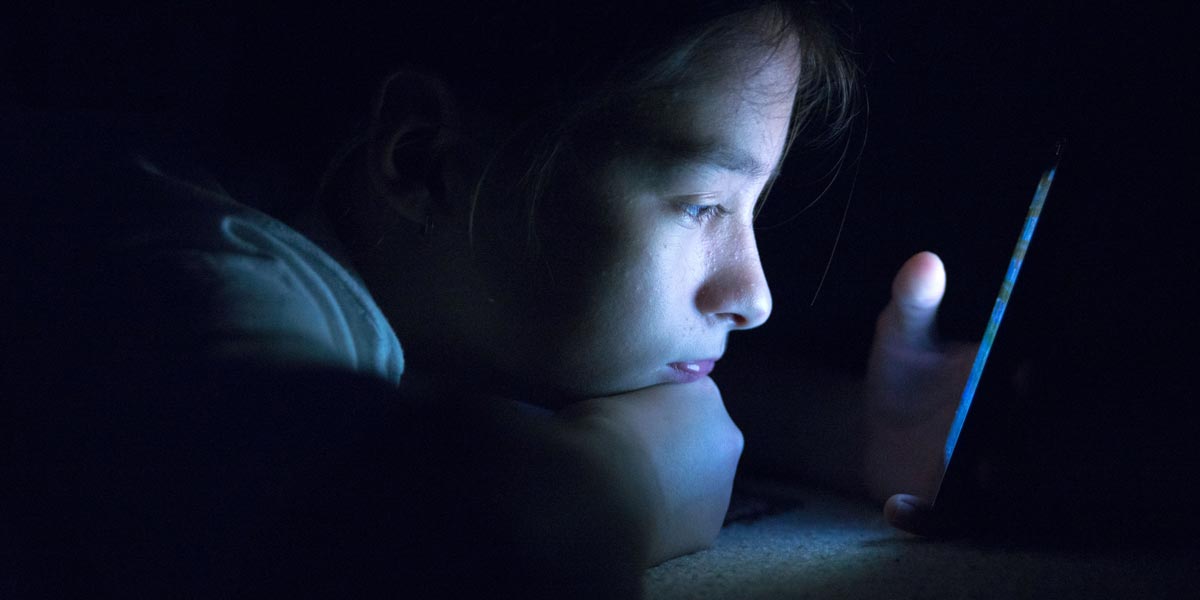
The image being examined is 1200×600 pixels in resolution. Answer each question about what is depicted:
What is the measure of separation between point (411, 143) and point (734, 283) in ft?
0.86

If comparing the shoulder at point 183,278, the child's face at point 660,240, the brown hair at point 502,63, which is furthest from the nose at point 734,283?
the shoulder at point 183,278

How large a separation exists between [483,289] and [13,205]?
30 centimetres

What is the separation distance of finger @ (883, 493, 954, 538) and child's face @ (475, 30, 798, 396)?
0.60 ft

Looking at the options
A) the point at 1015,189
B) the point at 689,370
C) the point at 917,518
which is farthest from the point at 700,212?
the point at 1015,189

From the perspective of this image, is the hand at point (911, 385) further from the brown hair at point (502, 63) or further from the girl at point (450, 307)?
the brown hair at point (502, 63)

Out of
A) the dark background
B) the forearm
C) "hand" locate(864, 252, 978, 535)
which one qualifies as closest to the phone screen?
the dark background

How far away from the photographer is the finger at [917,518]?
Result: 2.19 feet

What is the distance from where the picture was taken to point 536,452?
47cm

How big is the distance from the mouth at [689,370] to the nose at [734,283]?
0.22 ft

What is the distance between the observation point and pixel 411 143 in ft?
2.17

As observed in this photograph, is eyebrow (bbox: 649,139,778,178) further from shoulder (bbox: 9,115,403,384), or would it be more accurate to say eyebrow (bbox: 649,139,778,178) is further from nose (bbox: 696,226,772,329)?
shoulder (bbox: 9,115,403,384)

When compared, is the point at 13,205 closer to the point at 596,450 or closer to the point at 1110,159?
the point at 596,450

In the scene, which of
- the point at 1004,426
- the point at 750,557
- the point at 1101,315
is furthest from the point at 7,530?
the point at 1101,315

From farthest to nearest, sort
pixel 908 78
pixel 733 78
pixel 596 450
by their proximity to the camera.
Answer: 1. pixel 908 78
2. pixel 733 78
3. pixel 596 450
